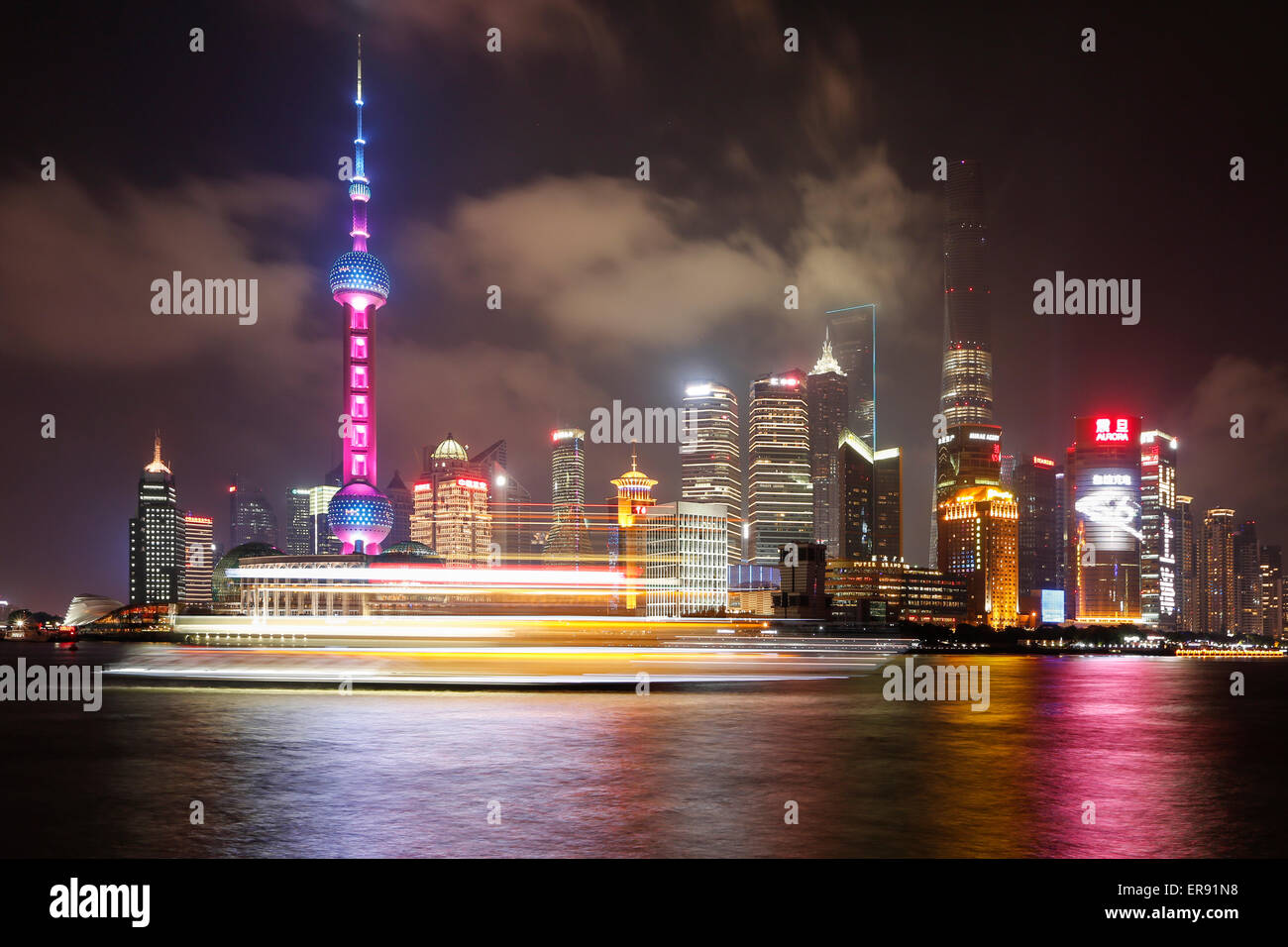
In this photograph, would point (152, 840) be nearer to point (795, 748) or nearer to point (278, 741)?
point (278, 741)

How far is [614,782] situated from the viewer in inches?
732

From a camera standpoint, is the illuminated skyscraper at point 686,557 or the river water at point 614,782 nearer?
the river water at point 614,782

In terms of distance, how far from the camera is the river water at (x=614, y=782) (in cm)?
1411

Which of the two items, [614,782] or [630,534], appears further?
[630,534]

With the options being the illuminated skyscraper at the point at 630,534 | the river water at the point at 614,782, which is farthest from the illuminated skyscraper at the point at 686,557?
the river water at the point at 614,782

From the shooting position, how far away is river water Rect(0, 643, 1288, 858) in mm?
14109

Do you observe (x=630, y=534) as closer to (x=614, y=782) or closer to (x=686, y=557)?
(x=686, y=557)

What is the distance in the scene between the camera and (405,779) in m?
18.6

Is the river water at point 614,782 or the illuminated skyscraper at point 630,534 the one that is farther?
the illuminated skyscraper at point 630,534

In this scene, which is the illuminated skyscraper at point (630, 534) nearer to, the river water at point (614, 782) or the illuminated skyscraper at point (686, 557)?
the illuminated skyscraper at point (686, 557)

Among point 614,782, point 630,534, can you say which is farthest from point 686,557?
point 614,782
